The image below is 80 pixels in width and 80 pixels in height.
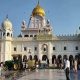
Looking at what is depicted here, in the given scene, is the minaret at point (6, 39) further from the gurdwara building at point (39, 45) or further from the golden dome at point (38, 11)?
the golden dome at point (38, 11)

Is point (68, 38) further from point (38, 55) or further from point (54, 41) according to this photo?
point (38, 55)

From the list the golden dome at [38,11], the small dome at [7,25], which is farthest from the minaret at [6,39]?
the golden dome at [38,11]

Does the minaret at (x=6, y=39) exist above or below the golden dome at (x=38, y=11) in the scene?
below

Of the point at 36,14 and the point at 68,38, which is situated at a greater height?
the point at 36,14

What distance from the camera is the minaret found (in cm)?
5347

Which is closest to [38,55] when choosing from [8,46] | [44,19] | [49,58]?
[49,58]

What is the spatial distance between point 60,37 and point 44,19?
8.85 m

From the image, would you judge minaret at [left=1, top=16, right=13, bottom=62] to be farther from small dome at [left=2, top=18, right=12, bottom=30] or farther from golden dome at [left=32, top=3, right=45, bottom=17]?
golden dome at [left=32, top=3, right=45, bottom=17]

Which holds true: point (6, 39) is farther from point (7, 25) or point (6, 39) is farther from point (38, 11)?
point (38, 11)

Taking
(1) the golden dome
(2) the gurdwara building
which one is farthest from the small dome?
(1) the golden dome

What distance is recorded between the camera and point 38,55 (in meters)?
54.4

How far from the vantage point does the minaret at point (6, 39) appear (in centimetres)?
5347

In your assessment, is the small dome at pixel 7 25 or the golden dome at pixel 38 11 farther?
the golden dome at pixel 38 11

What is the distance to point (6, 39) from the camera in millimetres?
54281
